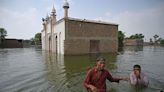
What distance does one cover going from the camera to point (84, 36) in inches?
1102

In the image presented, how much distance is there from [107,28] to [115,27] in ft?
7.04

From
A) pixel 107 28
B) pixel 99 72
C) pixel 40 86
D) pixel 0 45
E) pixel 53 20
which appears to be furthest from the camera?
pixel 0 45

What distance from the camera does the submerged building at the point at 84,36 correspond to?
1038 inches

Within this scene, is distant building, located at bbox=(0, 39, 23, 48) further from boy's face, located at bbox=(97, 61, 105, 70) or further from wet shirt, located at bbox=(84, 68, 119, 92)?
boy's face, located at bbox=(97, 61, 105, 70)

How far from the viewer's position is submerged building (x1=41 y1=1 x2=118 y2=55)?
2638 cm

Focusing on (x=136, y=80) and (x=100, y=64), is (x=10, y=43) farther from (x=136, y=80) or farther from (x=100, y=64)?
(x=100, y=64)

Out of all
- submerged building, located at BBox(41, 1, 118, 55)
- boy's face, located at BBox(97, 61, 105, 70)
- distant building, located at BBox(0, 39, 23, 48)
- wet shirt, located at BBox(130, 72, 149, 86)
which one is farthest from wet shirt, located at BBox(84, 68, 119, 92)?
distant building, located at BBox(0, 39, 23, 48)

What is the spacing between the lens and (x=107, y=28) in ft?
103

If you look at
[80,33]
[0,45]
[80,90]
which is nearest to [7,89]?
[80,90]

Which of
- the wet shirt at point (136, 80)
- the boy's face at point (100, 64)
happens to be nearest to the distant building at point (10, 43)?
the wet shirt at point (136, 80)

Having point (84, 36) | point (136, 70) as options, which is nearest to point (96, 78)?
point (136, 70)

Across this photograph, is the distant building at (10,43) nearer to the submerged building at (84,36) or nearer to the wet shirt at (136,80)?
the submerged building at (84,36)

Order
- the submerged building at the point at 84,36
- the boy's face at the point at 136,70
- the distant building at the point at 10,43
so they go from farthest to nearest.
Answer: the distant building at the point at 10,43 < the submerged building at the point at 84,36 < the boy's face at the point at 136,70

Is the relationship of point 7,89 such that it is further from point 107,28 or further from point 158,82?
point 107,28
